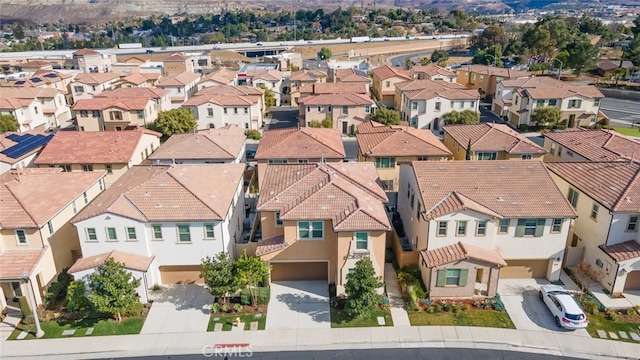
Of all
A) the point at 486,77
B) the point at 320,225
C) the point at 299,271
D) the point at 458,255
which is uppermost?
the point at 486,77

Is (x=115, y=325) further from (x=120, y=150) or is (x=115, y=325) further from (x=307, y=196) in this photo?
(x=120, y=150)

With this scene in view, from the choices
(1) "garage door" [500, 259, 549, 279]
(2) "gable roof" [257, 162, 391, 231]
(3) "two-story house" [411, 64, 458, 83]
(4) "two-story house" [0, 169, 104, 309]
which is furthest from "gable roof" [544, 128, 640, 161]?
(4) "two-story house" [0, 169, 104, 309]

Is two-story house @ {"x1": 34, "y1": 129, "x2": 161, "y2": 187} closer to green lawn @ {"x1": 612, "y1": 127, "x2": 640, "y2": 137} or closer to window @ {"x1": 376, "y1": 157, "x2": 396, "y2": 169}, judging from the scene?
window @ {"x1": 376, "y1": 157, "x2": 396, "y2": 169}

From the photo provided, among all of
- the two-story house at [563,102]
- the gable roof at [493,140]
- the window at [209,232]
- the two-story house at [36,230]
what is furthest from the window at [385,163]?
the two-story house at [563,102]

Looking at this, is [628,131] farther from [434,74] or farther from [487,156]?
[434,74]

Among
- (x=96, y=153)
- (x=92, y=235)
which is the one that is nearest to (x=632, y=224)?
(x=92, y=235)
